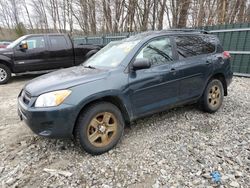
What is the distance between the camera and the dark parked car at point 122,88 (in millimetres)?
2637

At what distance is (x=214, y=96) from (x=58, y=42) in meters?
6.76

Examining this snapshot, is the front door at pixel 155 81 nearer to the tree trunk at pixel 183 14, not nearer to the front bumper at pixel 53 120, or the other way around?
the front bumper at pixel 53 120

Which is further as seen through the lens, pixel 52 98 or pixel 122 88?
pixel 122 88

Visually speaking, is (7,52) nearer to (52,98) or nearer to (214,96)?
(52,98)

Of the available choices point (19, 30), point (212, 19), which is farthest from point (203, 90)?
point (19, 30)

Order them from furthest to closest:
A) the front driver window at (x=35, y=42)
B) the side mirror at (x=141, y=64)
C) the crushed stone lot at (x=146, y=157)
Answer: the front driver window at (x=35, y=42)
the side mirror at (x=141, y=64)
the crushed stone lot at (x=146, y=157)

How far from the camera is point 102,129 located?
2916mm

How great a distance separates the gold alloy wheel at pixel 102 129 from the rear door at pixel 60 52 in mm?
6397

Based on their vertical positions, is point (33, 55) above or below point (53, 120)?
above

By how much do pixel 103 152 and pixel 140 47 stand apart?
5.66 ft

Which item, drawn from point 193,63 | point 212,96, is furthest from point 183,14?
point 193,63

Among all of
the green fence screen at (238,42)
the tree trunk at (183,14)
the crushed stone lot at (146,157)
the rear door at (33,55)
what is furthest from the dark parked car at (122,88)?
the tree trunk at (183,14)

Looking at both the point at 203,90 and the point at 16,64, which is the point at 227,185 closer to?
the point at 203,90

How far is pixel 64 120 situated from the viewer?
260cm
